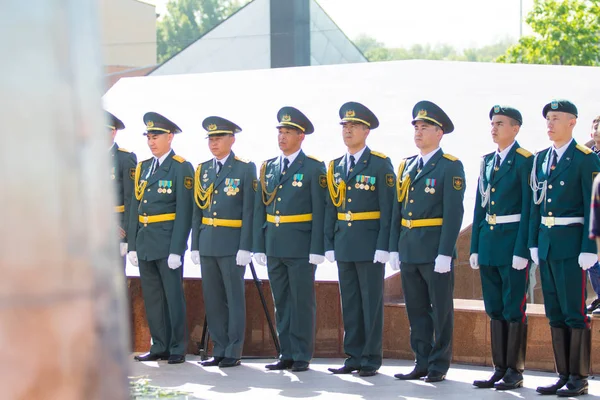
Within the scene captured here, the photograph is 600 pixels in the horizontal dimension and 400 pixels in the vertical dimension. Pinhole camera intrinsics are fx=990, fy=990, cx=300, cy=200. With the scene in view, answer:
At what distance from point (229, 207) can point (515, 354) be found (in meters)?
2.40

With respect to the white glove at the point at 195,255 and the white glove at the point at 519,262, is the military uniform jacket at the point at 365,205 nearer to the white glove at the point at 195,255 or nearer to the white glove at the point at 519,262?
the white glove at the point at 519,262

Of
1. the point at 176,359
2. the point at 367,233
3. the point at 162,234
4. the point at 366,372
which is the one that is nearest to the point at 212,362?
the point at 176,359

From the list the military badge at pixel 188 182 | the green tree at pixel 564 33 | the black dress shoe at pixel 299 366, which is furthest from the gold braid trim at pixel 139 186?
the green tree at pixel 564 33

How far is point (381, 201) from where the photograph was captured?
6.89m

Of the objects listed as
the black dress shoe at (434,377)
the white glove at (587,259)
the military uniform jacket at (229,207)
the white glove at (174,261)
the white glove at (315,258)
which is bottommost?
the black dress shoe at (434,377)

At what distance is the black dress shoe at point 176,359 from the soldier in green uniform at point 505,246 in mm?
2433

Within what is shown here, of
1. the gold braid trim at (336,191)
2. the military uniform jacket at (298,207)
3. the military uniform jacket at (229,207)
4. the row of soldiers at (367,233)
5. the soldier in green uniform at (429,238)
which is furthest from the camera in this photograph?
the military uniform jacket at (229,207)

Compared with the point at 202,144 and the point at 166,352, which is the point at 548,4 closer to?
the point at 202,144

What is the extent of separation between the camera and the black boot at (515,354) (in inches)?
245

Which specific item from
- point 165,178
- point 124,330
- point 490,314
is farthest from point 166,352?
point 124,330

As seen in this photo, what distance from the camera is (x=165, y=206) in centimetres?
770

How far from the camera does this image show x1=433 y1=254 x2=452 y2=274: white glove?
6.40m

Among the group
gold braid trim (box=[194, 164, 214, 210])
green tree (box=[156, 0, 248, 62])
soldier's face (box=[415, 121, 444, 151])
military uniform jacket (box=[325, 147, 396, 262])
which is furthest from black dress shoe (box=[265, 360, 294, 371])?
green tree (box=[156, 0, 248, 62])

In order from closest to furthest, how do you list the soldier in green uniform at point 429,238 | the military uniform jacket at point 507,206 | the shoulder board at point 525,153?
the military uniform jacket at point 507,206, the shoulder board at point 525,153, the soldier in green uniform at point 429,238
